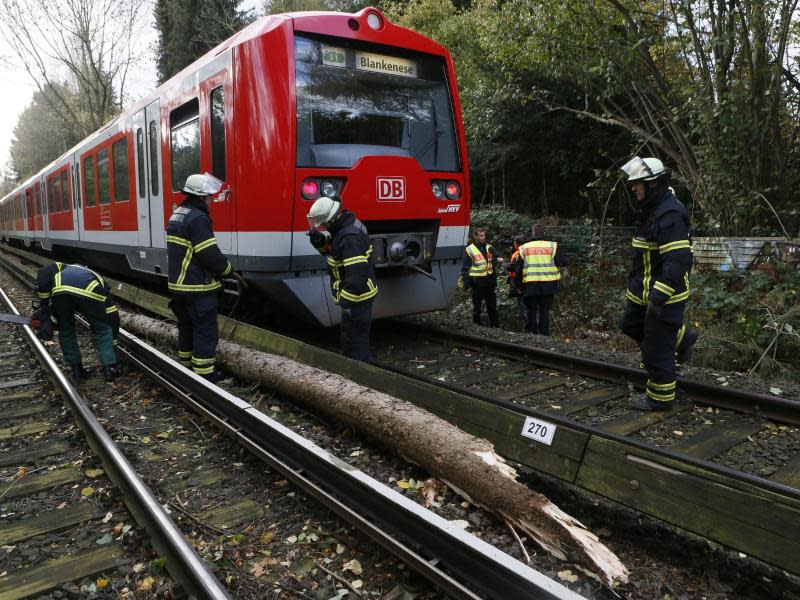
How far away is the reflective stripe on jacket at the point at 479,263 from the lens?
9.23 meters

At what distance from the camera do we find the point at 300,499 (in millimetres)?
3158

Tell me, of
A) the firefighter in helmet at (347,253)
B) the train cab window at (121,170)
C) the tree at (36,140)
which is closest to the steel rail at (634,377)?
the firefighter in helmet at (347,253)

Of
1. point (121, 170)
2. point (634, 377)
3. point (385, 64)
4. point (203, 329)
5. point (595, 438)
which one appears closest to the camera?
point (595, 438)

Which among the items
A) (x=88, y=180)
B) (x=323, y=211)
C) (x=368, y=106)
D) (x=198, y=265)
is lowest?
(x=198, y=265)

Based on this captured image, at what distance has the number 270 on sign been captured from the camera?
309 cm

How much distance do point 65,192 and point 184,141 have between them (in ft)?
27.4

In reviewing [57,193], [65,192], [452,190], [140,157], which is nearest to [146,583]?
[452,190]

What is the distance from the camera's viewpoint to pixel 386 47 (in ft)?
19.2

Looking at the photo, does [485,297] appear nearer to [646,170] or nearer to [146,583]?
[646,170]

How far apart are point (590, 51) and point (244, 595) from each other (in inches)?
384

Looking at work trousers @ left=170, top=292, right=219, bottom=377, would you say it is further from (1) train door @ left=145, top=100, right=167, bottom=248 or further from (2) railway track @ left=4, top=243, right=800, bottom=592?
(1) train door @ left=145, top=100, right=167, bottom=248

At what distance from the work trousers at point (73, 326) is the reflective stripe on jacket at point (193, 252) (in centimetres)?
87

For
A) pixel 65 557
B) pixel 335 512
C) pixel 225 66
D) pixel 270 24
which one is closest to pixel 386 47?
pixel 270 24

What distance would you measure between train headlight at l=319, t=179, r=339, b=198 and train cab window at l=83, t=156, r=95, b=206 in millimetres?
7092
